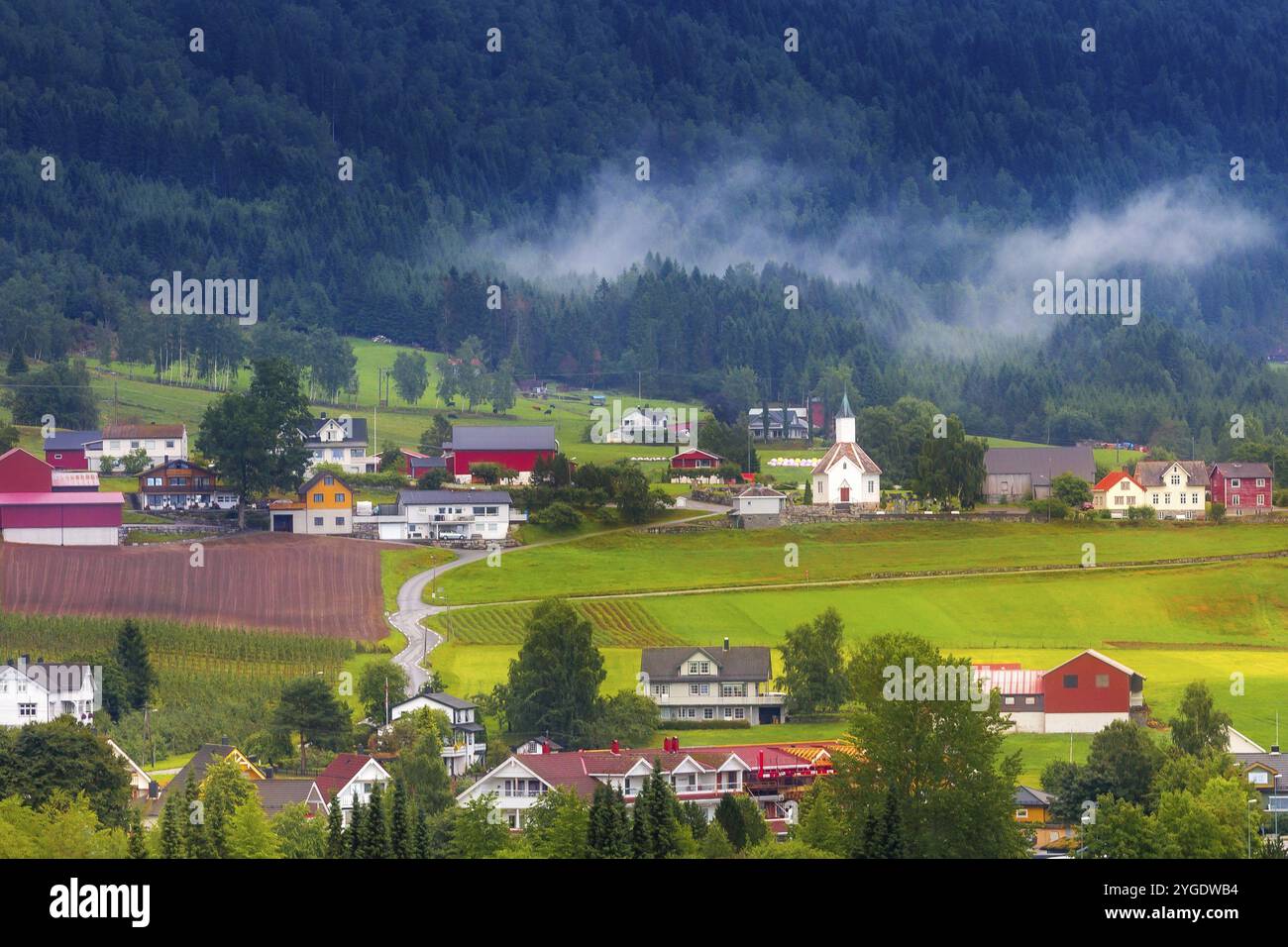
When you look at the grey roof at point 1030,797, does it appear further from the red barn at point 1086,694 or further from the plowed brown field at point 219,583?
the plowed brown field at point 219,583

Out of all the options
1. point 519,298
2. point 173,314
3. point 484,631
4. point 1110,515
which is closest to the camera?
point 484,631

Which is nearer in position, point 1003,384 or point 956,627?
point 956,627

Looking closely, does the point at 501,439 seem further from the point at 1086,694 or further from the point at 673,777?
the point at 673,777

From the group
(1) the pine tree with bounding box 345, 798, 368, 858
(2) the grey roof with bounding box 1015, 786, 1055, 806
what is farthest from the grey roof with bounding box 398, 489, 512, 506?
(1) the pine tree with bounding box 345, 798, 368, 858

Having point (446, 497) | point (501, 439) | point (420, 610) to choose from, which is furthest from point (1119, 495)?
point (420, 610)

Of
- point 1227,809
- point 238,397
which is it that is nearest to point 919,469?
point 238,397

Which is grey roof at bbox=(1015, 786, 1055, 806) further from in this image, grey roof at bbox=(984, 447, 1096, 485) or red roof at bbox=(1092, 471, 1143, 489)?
grey roof at bbox=(984, 447, 1096, 485)
